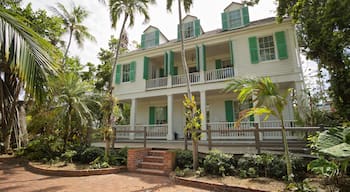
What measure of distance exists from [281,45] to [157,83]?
24.6 ft

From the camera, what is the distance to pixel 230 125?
35.7 feet

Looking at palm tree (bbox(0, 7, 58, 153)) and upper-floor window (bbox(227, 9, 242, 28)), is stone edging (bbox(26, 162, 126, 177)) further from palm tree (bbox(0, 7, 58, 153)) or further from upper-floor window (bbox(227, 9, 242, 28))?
upper-floor window (bbox(227, 9, 242, 28))

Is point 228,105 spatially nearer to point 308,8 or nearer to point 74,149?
point 308,8

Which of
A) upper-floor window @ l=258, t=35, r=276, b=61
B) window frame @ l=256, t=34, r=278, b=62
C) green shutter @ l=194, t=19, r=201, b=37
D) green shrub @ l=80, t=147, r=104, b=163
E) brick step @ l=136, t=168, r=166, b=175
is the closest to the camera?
brick step @ l=136, t=168, r=166, b=175

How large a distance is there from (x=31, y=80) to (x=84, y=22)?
1583cm

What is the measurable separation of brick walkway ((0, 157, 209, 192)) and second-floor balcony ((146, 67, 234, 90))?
629cm

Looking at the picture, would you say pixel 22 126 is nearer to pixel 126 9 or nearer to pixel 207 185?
pixel 126 9

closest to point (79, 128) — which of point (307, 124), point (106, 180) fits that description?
point (106, 180)

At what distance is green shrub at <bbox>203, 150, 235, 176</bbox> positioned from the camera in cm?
588

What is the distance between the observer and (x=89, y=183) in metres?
5.68

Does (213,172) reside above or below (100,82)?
below

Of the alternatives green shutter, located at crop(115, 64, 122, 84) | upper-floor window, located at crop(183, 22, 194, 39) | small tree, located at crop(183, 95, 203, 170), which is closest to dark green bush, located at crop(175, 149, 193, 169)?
small tree, located at crop(183, 95, 203, 170)

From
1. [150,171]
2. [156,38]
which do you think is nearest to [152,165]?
[150,171]

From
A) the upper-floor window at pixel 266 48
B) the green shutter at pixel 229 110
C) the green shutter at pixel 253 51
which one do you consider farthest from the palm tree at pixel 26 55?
the green shutter at pixel 229 110
